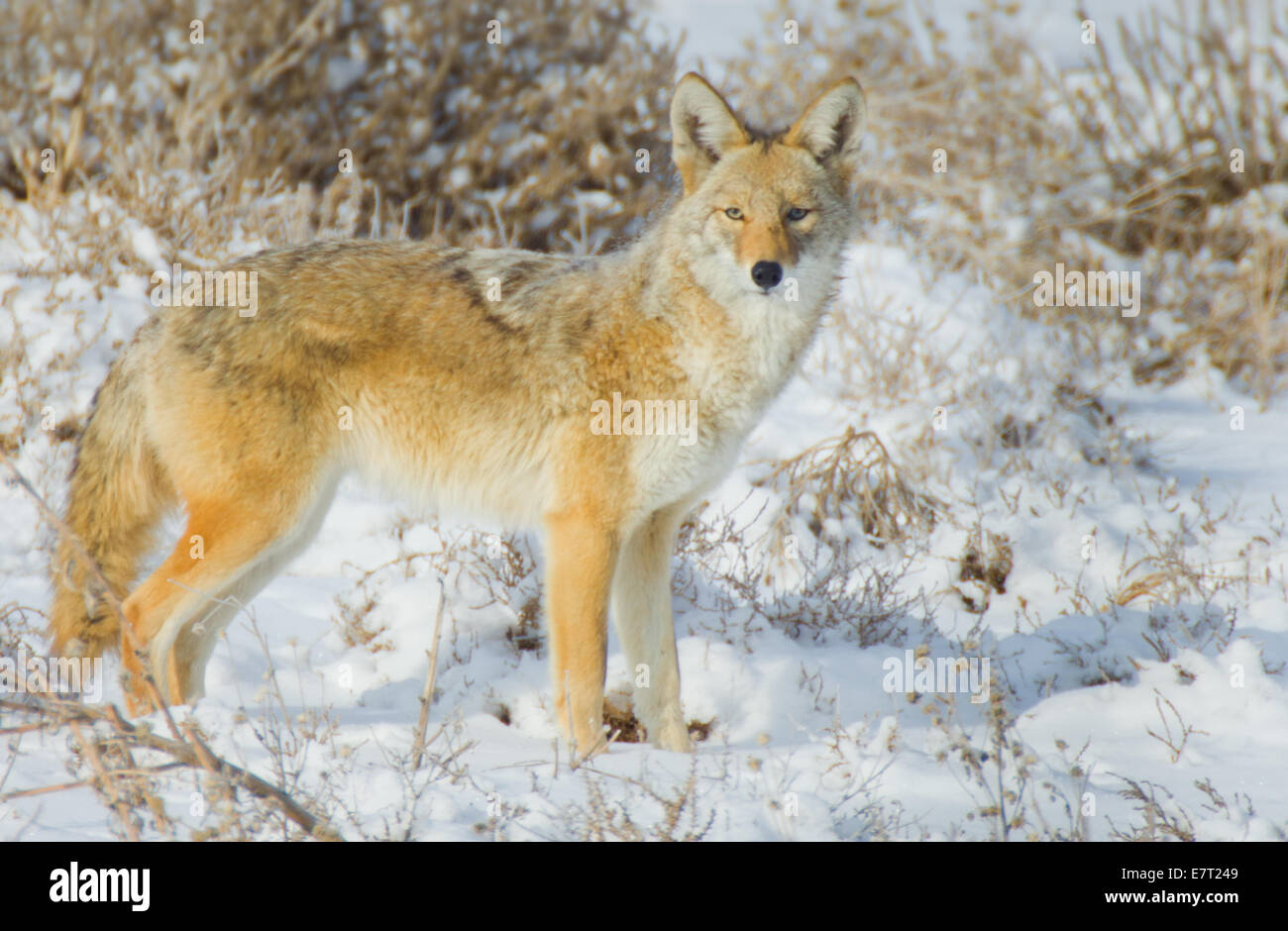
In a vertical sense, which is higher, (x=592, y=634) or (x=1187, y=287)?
(x=1187, y=287)

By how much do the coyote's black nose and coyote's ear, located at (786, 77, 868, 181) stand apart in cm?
69

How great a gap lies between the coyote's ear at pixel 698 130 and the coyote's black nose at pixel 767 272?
0.60m

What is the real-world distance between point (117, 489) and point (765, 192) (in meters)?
2.73

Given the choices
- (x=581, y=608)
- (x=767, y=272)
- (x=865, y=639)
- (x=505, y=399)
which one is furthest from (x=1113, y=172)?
(x=581, y=608)

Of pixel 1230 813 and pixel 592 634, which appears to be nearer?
pixel 1230 813

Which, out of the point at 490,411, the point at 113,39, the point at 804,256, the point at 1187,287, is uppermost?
the point at 113,39

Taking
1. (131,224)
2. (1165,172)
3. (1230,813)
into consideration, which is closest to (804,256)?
(1230,813)

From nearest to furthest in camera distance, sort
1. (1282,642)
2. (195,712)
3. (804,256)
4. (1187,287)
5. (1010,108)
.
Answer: (195,712), (804,256), (1282,642), (1187,287), (1010,108)

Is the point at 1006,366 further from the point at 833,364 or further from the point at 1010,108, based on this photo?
the point at 1010,108

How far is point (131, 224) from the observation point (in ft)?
23.4

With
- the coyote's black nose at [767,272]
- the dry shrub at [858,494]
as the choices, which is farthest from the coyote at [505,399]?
the dry shrub at [858,494]

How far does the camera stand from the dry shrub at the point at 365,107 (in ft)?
25.4

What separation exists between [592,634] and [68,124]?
5867mm

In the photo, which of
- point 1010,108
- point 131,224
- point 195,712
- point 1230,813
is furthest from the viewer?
point 1010,108
